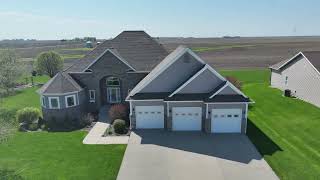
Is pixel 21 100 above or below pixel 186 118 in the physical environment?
below

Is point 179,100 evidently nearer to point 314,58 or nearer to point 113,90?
point 113,90

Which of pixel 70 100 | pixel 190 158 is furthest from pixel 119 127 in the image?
pixel 190 158

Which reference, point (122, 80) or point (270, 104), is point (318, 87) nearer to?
point (270, 104)

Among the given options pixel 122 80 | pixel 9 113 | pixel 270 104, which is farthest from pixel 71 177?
pixel 270 104

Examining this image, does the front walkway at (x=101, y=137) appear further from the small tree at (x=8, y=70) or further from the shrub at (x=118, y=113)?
the small tree at (x=8, y=70)

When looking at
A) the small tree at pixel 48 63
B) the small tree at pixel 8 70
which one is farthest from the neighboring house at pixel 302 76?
the small tree at pixel 48 63

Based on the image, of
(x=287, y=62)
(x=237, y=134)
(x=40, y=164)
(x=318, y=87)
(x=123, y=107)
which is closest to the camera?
(x=40, y=164)
